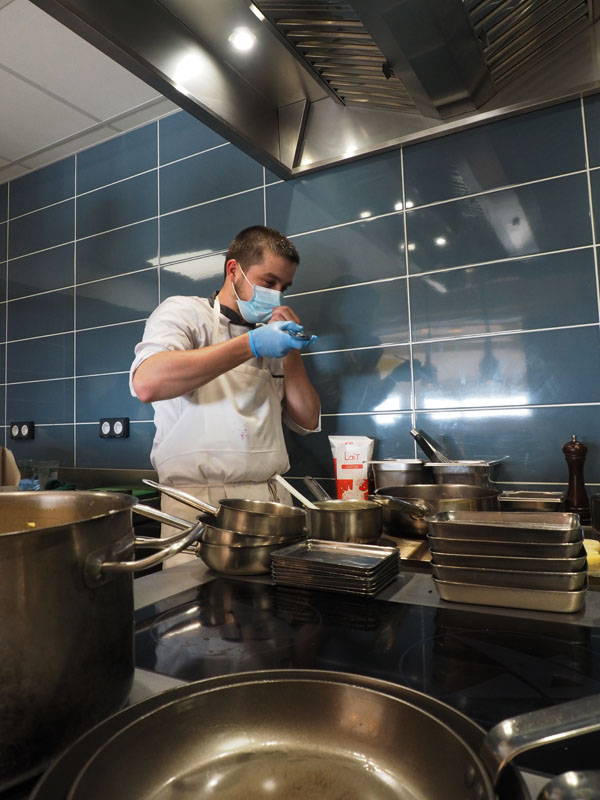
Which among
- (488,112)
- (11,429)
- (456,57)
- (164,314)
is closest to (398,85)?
(456,57)

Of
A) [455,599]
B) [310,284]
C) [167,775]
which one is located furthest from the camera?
[310,284]

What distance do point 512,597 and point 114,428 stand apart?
180 cm

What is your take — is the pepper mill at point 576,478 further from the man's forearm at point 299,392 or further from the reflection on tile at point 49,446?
the reflection on tile at point 49,446

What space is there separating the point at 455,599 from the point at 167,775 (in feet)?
1.38

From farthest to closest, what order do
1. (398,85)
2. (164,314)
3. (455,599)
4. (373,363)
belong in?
(373,363) < (164,314) < (398,85) < (455,599)

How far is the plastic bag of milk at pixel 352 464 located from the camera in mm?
1432

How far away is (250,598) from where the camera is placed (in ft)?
2.10

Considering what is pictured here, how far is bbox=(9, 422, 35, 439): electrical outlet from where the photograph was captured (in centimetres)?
235

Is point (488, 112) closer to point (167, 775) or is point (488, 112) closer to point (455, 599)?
point (455, 599)

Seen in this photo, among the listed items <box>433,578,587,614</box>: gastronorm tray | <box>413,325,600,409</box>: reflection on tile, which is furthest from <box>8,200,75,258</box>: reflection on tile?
<box>433,578,587,614</box>: gastronorm tray

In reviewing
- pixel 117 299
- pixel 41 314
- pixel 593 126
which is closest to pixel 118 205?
pixel 117 299

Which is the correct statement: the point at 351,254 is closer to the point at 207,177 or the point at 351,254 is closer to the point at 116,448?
the point at 207,177

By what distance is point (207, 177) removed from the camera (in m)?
1.93

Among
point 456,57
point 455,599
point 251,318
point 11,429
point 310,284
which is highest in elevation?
point 456,57
